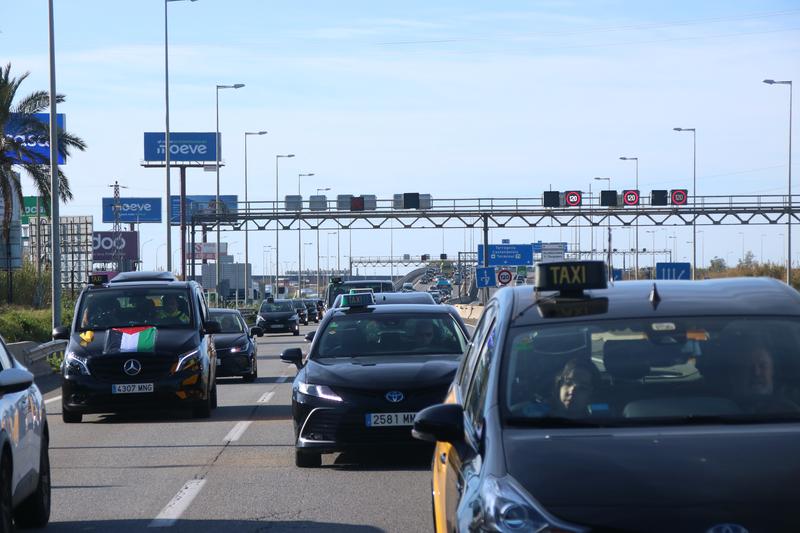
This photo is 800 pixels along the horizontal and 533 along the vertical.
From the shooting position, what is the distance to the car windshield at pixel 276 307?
178ft

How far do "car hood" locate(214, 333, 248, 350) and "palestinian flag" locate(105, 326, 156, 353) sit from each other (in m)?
7.58

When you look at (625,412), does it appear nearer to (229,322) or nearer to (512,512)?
(512,512)

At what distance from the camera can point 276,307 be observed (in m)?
55.0

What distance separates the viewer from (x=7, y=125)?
39.8 metres

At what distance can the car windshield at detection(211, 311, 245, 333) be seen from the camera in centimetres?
2670

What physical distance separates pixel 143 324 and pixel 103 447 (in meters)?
3.75

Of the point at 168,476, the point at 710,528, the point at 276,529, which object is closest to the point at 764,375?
the point at 710,528

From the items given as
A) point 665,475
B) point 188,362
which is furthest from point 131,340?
point 665,475

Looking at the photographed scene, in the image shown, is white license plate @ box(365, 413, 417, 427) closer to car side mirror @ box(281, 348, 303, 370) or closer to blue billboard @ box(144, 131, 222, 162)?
car side mirror @ box(281, 348, 303, 370)

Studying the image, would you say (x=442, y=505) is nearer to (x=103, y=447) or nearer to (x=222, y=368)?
(x=103, y=447)

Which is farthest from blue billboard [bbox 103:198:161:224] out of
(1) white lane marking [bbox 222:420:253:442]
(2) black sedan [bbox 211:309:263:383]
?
(1) white lane marking [bbox 222:420:253:442]

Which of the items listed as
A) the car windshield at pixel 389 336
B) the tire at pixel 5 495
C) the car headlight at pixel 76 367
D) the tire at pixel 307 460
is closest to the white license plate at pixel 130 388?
the car headlight at pixel 76 367

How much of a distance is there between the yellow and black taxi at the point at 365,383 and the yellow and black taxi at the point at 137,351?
13.3 ft

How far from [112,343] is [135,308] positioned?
3.15ft
